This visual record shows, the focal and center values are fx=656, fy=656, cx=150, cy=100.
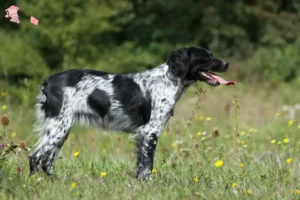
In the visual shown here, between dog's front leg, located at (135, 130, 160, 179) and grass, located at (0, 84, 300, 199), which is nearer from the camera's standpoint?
grass, located at (0, 84, 300, 199)

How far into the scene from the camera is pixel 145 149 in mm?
6512

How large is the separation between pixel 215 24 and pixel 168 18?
2065mm

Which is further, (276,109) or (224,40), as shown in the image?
(224,40)

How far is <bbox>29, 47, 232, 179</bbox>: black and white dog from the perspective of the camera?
6.45 m

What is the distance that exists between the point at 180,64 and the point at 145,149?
924 mm

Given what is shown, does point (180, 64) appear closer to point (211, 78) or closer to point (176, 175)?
point (211, 78)

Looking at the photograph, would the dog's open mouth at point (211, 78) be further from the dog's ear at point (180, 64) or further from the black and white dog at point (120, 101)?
the dog's ear at point (180, 64)

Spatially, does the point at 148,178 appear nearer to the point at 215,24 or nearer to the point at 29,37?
the point at 29,37

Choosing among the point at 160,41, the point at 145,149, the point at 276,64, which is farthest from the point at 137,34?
the point at 145,149

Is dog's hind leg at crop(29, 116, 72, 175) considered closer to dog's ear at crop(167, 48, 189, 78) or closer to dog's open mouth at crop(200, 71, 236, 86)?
dog's ear at crop(167, 48, 189, 78)

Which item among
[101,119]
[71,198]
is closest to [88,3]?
[101,119]

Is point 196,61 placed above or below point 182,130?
above

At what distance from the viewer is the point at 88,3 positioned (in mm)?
16312

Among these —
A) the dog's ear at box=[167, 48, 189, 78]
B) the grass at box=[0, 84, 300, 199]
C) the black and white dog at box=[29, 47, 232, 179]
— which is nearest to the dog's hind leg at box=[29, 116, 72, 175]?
the black and white dog at box=[29, 47, 232, 179]
